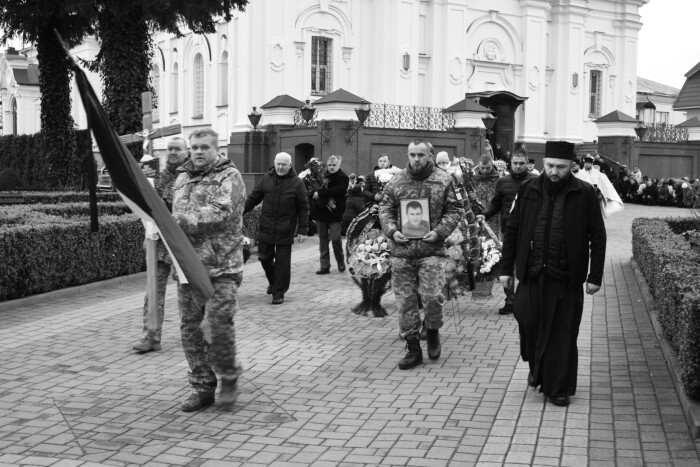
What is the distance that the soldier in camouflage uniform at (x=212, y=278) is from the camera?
281 inches

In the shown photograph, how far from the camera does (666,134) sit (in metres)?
38.2

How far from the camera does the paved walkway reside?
6113 mm

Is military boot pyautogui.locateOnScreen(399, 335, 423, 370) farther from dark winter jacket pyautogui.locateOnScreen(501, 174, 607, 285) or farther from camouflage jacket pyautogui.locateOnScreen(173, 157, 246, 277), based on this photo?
camouflage jacket pyautogui.locateOnScreen(173, 157, 246, 277)

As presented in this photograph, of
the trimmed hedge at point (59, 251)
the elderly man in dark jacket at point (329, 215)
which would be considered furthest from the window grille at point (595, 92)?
the trimmed hedge at point (59, 251)

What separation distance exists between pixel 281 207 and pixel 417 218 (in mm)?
4103

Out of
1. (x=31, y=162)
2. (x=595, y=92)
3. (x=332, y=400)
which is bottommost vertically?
(x=332, y=400)

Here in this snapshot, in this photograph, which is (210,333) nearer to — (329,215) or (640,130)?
(329,215)

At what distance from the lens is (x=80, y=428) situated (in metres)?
6.62

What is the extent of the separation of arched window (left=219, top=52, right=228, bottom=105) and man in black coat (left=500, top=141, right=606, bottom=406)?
29667 millimetres

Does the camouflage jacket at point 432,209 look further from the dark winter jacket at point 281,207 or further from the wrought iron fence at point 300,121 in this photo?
the wrought iron fence at point 300,121

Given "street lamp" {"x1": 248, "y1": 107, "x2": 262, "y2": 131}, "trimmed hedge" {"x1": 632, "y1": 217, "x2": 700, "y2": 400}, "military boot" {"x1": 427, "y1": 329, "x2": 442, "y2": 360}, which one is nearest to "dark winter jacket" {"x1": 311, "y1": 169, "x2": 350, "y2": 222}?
"trimmed hedge" {"x1": 632, "y1": 217, "x2": 700, "y2": 400}

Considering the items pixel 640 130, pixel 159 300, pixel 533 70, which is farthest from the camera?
pixel 533 70

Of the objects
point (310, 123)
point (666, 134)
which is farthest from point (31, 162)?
point (666, 134)

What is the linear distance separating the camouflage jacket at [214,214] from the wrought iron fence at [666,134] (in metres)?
33.0
